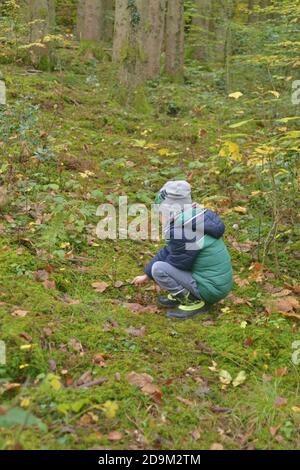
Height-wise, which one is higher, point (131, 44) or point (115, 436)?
point (131, 44)

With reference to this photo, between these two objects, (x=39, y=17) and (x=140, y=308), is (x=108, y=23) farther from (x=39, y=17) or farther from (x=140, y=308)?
(x=140, y=308)

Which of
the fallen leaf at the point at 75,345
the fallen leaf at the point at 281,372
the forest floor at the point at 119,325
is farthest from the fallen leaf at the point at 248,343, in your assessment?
the fallen leaf at the point at 75,345

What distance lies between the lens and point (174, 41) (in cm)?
1429

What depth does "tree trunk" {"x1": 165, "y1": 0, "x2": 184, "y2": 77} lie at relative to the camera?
1428 cm

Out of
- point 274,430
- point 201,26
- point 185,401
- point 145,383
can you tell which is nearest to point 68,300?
point 145,383

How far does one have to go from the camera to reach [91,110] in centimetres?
972

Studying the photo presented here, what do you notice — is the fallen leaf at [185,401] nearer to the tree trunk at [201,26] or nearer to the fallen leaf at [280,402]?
the fallen leaf at [280,402]

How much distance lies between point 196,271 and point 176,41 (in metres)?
11.3

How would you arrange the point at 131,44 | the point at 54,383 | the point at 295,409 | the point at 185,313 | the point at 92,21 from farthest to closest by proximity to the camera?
1. the point at 92,21
2. the point at 131,44
3. the point at 185,313
4. the point at 295,409
5. the point at 54,383

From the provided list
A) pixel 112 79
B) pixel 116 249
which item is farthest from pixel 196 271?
→ pixel 112 79

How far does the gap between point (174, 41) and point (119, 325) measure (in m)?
11.9

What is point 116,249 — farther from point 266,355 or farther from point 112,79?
point 112,79

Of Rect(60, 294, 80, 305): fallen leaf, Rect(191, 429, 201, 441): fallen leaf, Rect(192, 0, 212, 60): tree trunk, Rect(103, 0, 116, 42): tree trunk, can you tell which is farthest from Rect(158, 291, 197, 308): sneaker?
Rect(103, 0, 116, 42): tree trunk

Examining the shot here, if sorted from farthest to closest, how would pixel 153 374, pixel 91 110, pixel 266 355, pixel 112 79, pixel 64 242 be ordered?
1. pixel 112 79
2. pixel 91 110
3. pixel 64 242
4. pixel 266 355
5. pixel 153 374
